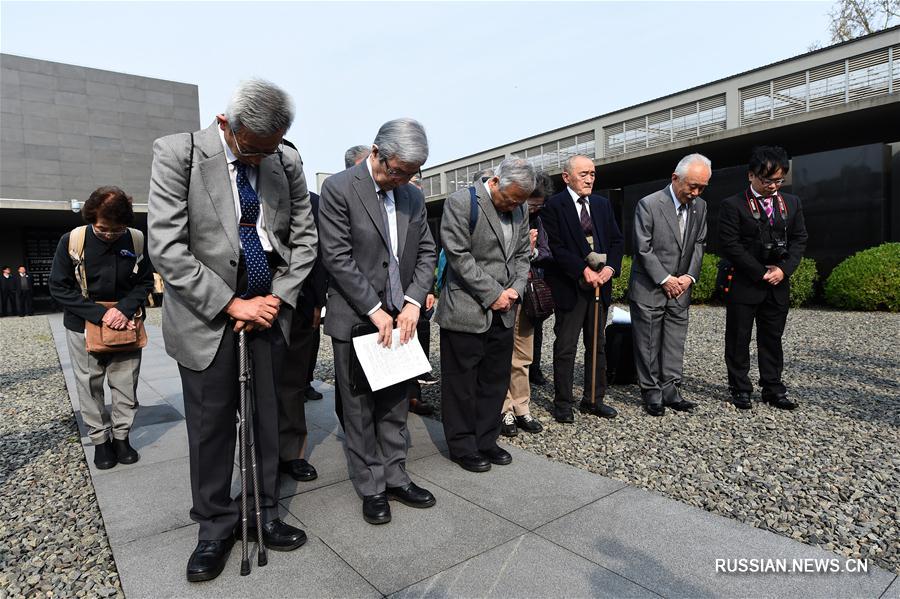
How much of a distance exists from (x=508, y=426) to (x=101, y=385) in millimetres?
2762

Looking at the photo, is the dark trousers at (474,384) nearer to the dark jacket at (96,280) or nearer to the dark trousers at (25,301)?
the dark jacket at (96,280)

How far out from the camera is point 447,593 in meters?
2.18

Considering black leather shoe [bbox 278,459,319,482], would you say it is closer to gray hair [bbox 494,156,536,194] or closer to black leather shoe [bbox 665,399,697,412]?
gray hair [bbox 494,156,536,194]

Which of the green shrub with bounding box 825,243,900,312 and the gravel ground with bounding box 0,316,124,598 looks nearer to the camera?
the gravel ground with bounding box 0,316,124,598

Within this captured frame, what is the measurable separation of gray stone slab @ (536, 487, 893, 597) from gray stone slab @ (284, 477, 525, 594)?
13.2 inches

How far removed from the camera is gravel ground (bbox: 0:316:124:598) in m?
2.40

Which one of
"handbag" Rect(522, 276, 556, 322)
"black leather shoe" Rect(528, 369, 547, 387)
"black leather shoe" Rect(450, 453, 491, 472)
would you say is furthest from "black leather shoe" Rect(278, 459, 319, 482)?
"black leather shoe" Rect(528, 369, 547, 387)

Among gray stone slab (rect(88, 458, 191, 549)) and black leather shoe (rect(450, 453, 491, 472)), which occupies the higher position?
black leather shoe (rect(450, 453, 491, 472))

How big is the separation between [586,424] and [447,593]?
8.35ft

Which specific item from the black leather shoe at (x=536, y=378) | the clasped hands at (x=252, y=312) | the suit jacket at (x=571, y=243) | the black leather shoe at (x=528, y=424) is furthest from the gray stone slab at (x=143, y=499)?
the black leather shoe at (x=536, y=378)

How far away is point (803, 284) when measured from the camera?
42.2 ft

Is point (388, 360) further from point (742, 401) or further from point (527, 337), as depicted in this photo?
point (742, 401)

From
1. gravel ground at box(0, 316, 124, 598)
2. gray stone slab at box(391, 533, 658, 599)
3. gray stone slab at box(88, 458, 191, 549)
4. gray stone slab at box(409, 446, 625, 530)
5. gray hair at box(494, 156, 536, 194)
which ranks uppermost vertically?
gray hair at box(494, 156, 536, 194)

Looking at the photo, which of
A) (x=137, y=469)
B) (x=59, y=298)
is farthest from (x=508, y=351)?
(x=59, y=298)
